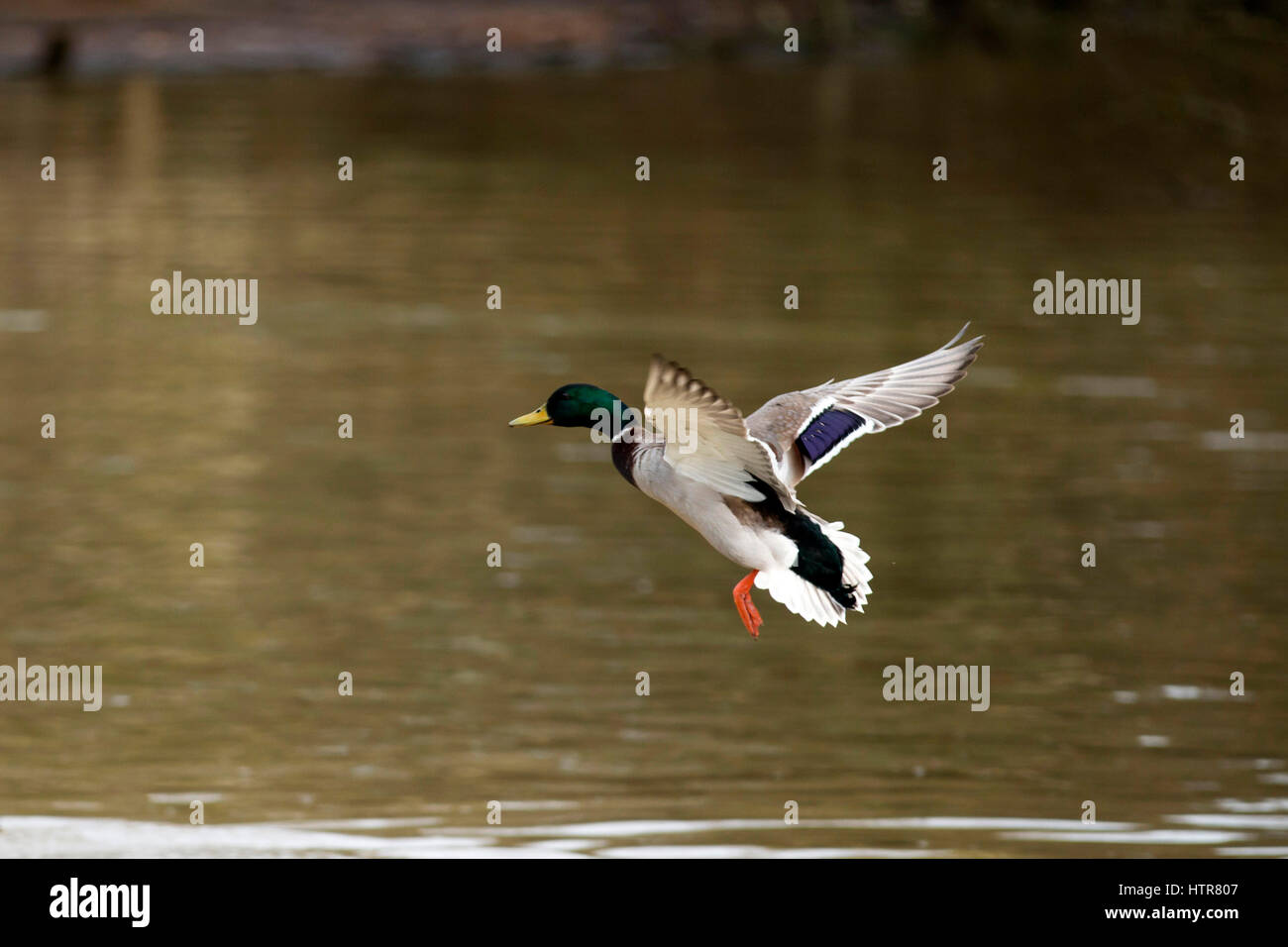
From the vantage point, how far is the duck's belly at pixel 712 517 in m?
6.18

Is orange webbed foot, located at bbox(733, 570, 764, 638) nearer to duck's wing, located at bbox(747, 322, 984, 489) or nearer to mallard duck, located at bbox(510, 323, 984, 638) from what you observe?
mallard duck, located at bbox(510, 323, 984, 638)

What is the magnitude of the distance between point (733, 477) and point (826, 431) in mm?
976

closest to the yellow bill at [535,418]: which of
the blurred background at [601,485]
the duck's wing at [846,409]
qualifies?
the duck's wing at [846,409]

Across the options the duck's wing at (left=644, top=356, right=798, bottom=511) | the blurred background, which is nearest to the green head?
the duck's wing at (left=644, top=356, right=798, bottom=511)

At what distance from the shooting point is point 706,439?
6113mm

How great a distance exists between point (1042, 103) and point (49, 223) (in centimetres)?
2620

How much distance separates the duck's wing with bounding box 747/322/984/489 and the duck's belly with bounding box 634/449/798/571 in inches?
13.4

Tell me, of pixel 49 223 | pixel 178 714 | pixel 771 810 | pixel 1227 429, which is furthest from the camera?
pixel 49 223

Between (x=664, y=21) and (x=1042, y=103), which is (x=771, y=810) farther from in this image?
(x=664, y=21)

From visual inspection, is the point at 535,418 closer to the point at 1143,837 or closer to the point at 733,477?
the point at 733,477

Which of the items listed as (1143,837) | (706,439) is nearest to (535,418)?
(706,439)

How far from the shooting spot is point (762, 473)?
20.2ft

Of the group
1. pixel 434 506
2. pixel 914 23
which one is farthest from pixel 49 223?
pixel 914 23

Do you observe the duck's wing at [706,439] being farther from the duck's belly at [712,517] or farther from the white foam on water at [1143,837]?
the white foam on water at [1143,837]
